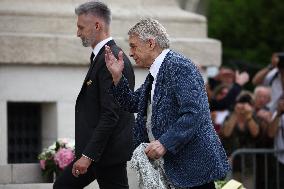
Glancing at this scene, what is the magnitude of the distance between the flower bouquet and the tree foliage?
1781 centimetres

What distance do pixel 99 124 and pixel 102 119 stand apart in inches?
1.7

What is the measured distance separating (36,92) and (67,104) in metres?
0.33

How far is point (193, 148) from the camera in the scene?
7828 millimetres

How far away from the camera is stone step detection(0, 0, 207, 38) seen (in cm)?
1167

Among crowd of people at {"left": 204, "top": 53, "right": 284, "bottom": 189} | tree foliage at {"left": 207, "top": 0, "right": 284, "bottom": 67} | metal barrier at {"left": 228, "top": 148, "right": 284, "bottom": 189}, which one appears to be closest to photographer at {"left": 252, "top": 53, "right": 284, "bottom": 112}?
crowd of people at {"left": 204, "top": 53, "right": 284, "bottom": 189}

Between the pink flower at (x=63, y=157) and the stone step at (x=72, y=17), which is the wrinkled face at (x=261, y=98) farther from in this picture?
the pink flower at (x=63, y=157)

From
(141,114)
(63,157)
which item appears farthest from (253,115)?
(141,114)

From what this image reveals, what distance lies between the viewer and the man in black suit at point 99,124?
8852 millimetres

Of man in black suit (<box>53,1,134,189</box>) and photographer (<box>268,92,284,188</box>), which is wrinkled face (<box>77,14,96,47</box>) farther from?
photographer (<box>268,92,284,188</box>)

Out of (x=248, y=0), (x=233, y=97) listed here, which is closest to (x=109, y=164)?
(x=233, y=97)

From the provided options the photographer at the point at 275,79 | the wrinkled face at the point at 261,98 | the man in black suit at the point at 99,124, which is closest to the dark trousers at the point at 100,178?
the man in black suit at the point at 99,124

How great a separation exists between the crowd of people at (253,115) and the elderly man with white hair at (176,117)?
4935 millimetres

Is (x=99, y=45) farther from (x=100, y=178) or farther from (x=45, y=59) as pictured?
(x=45, y=59)

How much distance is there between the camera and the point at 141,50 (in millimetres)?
8008
